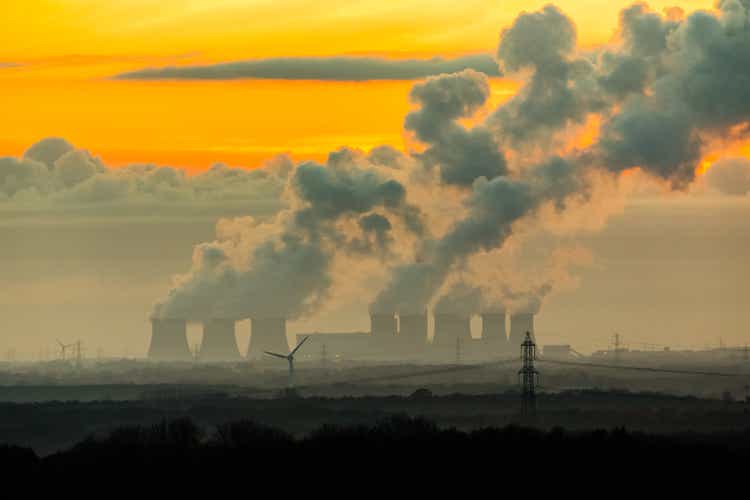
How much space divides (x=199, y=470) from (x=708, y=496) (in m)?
20.2

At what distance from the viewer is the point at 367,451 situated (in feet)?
287

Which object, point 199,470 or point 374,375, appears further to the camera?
point 374,375

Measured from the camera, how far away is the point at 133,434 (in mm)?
94125

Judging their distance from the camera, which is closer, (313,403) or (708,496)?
(708,496)

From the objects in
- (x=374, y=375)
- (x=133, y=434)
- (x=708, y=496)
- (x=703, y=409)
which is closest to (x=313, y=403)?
(x=703, y=409)

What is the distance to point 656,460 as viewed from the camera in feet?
275

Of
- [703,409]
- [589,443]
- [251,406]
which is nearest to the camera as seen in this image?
[589,443]

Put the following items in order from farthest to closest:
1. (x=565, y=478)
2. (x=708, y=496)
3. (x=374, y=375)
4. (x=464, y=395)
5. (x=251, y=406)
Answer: (x=374, y=375)
(x=464, y=395)
(x=251, y=406)
(x=565, y=478)
(x=708, y=496)

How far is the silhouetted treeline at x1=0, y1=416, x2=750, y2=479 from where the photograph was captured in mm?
83312

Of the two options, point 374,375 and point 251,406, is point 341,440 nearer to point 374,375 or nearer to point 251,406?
point 251,406

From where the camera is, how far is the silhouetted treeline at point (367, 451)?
83.3 metres

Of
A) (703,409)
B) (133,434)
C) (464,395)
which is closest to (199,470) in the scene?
(133,434)

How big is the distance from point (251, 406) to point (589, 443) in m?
43.2

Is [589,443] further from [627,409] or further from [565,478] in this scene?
[627,409]
